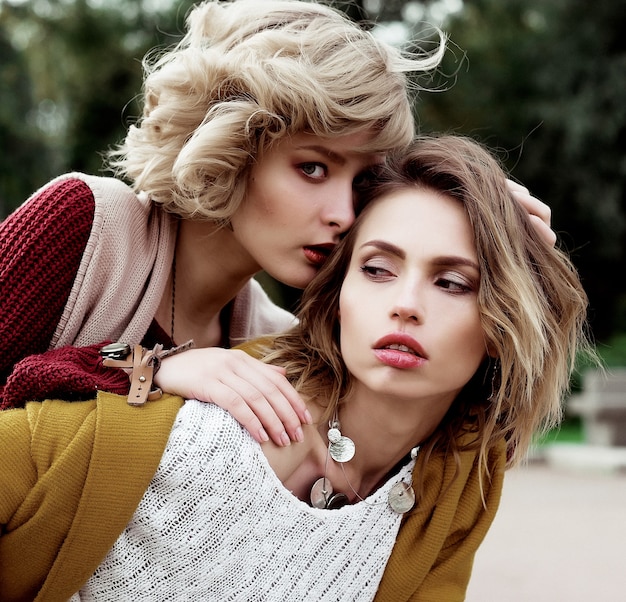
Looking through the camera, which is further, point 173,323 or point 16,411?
point 173,323

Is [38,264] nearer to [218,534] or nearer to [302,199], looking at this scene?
[302,199]

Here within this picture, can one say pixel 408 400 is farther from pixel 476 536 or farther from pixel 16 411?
pixel 16 411

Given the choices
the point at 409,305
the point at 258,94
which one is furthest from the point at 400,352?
the point at 258,94

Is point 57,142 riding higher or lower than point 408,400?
lower

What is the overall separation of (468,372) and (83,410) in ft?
3.49

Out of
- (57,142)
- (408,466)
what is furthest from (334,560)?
(57,142)

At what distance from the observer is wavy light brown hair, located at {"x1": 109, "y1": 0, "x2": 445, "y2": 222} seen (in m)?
2.73

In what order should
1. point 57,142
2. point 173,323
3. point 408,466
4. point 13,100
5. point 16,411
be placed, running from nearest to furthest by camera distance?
1. point 16,411
2. point 408,466
3. point 173,323
4. point 13,100
5. point 57,142

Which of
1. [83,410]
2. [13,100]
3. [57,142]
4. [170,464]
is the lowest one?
[57,142]

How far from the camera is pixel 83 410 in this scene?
2141mm

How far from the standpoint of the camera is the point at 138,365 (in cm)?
239

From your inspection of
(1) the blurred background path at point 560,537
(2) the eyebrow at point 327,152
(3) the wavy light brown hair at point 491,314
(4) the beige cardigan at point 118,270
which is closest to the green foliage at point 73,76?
(1) the blurred background path at point 560,537

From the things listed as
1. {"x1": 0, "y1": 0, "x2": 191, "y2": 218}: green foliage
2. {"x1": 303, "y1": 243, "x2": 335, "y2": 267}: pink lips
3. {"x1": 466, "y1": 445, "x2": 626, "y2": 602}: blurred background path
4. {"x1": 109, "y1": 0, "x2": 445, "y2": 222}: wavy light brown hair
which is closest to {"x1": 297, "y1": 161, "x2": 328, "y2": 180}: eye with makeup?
{"x1": 109, "y1": 0, "x2": 445, "y2": 222}: wavy light brown hair

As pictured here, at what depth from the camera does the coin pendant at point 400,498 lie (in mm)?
2602
